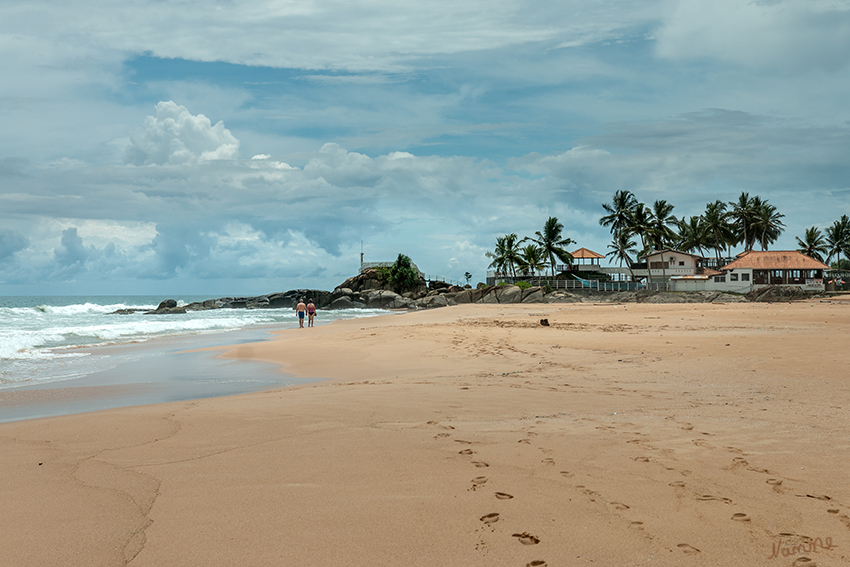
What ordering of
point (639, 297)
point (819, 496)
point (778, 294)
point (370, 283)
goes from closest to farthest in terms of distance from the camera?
1. point (819, 496)
2. point (778, 294)
3. point (639, 297)
4. point (370, 283)

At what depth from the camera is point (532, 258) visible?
229 ft

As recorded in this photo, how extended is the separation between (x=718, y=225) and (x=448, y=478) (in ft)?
256

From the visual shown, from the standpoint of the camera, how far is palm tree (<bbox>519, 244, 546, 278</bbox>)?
229ft

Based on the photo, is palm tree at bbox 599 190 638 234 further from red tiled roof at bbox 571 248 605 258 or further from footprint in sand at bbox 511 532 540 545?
footprint in sand at bbox 511 532 540 545

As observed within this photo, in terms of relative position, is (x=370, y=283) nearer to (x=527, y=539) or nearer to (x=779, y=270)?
(x=779, y=270)

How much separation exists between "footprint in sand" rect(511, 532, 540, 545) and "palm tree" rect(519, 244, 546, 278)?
67873 millimetres

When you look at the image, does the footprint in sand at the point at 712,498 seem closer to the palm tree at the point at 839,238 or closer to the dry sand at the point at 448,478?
the dry sand at the point at 448,478

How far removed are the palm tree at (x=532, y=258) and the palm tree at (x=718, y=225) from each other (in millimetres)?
22876

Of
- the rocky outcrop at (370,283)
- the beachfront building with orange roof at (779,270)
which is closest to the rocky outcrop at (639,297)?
the beachfront building with orange roof at (779,270)

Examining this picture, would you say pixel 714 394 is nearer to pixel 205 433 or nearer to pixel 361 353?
pixel 205 433

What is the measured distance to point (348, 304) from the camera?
211 ft

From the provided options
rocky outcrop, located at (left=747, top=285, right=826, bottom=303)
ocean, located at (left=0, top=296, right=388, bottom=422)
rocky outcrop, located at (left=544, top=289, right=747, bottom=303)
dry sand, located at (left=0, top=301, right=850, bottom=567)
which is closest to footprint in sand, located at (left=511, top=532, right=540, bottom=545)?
dry sand, located at (left=0, top=301, right=850, bottom=567)

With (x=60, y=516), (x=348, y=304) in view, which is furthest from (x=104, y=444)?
(x=348, y=304)

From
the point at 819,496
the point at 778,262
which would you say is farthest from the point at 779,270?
the point at 819,496
